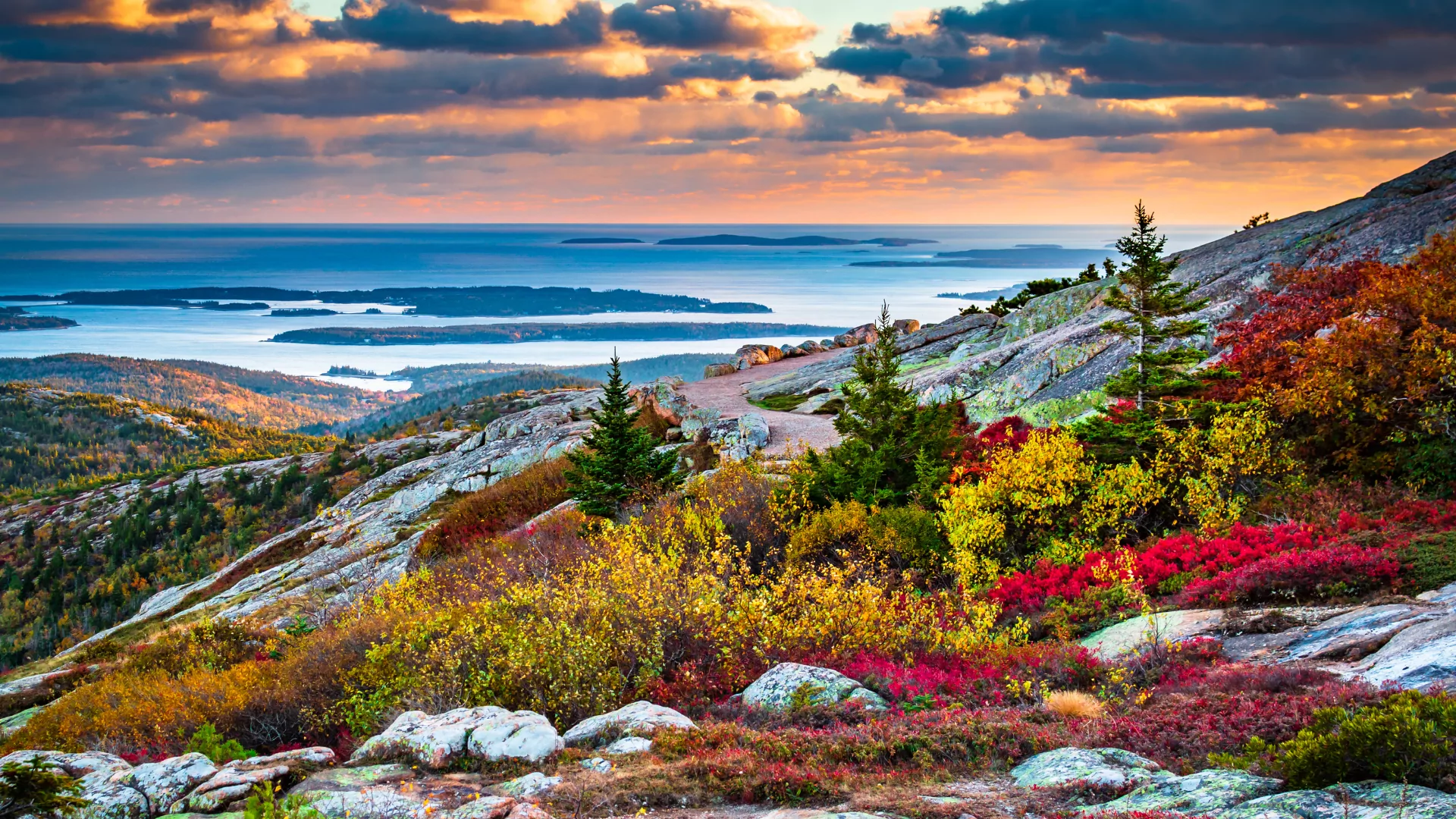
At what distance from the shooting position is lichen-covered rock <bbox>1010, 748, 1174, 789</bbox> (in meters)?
8.52

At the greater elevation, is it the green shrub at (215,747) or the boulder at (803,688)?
the boulder at (803,688)

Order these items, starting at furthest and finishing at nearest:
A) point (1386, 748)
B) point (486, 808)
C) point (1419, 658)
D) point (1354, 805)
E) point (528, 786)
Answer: point (528, 786) → point (1419, 658) → point (486, 808) → point (1386, 748) → point (1354, 805)

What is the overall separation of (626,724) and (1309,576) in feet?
37.6

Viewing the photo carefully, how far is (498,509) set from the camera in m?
36.8

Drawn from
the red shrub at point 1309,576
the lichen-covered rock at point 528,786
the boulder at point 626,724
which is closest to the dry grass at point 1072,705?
the red shrub at point 1309,576

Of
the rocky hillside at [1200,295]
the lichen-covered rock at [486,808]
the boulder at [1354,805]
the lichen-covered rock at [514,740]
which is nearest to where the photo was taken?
the boulder at [1354,805]

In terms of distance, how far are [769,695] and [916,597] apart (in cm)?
615

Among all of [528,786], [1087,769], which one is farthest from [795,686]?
[1087,769]

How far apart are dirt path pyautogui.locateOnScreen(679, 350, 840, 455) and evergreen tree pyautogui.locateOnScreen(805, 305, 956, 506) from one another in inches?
181

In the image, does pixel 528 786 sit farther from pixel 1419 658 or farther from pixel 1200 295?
pixel 1200 295

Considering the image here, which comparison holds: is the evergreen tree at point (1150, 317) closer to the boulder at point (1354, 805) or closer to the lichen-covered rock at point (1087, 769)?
the lichen-covered rock at point (1087, 769)

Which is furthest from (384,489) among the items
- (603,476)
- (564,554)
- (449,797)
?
(449,797)

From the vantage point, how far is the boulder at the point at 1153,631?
13055mm

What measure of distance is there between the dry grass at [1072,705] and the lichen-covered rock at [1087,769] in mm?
1340
